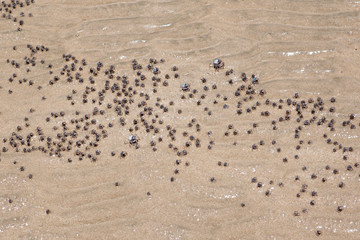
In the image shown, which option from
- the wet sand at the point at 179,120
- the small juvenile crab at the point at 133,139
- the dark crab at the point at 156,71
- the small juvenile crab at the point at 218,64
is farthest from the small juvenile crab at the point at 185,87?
the small juvenile crab at the point at 133,139

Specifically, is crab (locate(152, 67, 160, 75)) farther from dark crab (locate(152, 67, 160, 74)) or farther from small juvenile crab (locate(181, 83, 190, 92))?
small juvenile crab (locate(181, 83, 190, 92))

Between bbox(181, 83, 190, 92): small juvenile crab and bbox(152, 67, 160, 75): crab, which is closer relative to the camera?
bbox(181, 83, 190, 92): small juvenile crab

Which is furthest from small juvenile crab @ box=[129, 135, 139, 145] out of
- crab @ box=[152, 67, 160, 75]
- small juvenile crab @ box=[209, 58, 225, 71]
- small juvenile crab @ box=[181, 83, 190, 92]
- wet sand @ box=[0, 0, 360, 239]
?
small juvenile crab @ box=[209, 58, 225, 71]

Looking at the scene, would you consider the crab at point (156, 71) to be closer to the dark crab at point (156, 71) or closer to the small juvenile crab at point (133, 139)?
the dark crab at point (156, 71)

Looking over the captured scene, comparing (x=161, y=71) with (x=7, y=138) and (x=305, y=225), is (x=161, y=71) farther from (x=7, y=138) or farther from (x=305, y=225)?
(x=305, y=225)

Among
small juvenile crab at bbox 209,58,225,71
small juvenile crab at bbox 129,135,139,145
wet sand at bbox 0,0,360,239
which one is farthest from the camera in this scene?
small juvenile crab at bbox 209,58,225,71

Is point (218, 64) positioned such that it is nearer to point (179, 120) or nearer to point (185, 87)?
point (185, 87)

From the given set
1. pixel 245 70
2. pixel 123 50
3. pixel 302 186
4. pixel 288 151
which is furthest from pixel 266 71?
pixel 123 50

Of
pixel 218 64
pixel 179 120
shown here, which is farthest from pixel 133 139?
pixel 218 64
